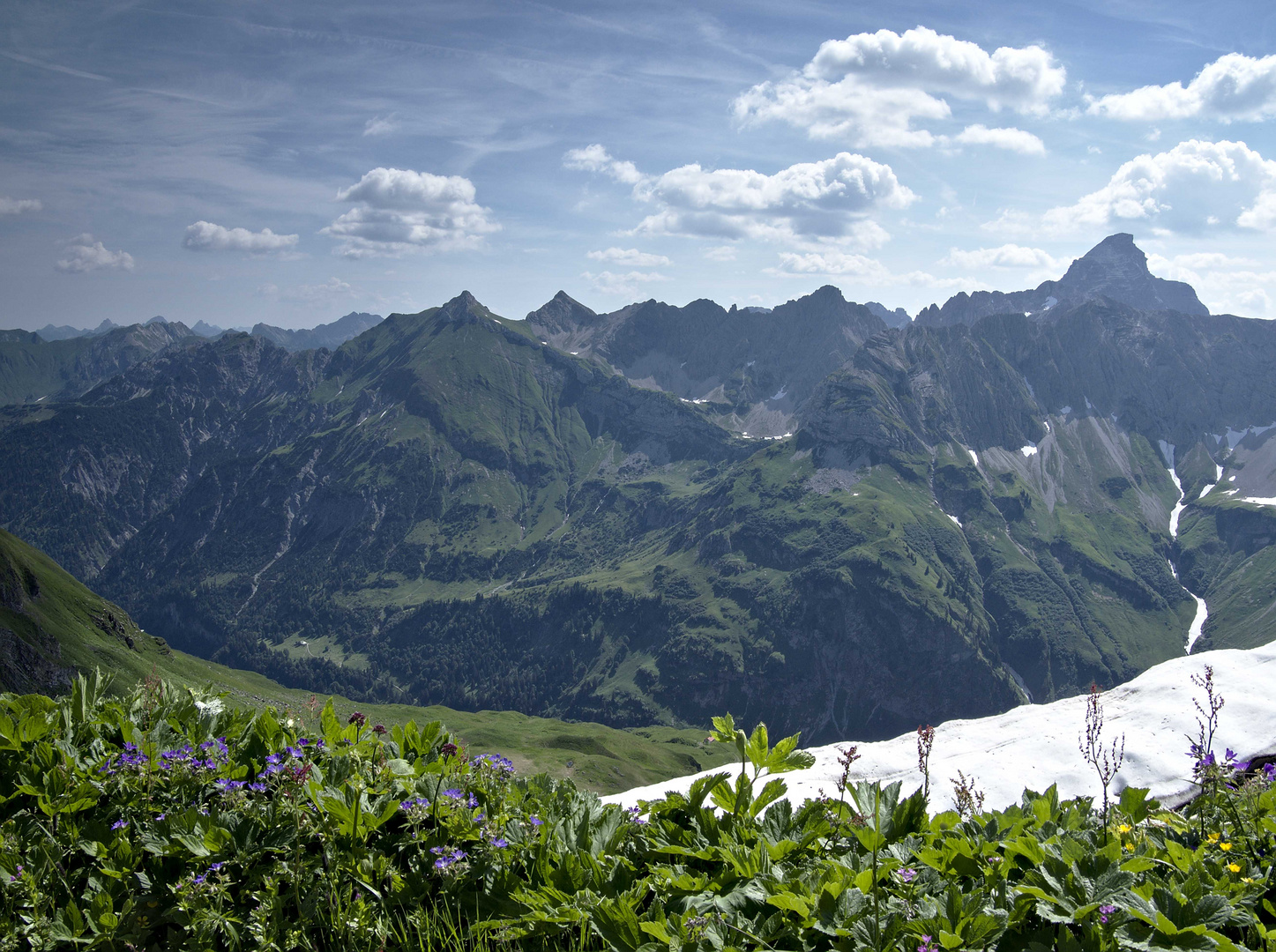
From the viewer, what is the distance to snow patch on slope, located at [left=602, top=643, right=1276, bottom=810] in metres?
8.70

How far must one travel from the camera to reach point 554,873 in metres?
5.20

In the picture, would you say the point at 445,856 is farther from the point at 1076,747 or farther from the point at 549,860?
the point at 1076,747

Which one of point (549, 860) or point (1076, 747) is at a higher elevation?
point (549, 860)

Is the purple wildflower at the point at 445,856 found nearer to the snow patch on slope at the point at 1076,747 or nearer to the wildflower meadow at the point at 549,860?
the wildflower meadow at the point at 549,860

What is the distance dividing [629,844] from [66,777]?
4.74 metres

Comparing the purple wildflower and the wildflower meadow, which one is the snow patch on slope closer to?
the wildflower meadow

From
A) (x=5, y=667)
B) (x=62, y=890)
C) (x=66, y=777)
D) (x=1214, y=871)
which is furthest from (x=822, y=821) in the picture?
(x=5, y=667)

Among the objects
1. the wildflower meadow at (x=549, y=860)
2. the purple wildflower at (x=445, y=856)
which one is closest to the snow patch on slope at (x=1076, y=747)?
the wildflower meadow at (x=549, y=860)

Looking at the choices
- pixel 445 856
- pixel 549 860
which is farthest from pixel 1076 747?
pixel 445 856

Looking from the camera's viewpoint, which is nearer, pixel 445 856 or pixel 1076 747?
pixel 445 856

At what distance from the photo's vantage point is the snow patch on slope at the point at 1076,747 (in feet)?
28.5

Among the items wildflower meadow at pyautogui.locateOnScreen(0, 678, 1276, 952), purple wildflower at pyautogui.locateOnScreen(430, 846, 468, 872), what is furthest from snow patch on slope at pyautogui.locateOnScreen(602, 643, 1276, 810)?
purple wildflower at pyautogui.locateOnScreen(430, 846, 468, 872)

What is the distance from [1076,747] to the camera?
370 inches

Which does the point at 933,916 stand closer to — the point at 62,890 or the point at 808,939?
the point at 808,939
